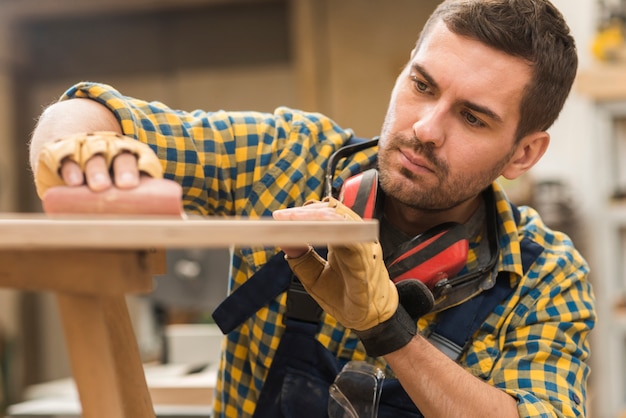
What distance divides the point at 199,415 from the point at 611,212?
274 centimetres

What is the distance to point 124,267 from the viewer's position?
1.05 m

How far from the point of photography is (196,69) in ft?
21.1

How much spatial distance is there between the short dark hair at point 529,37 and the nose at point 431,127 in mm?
161

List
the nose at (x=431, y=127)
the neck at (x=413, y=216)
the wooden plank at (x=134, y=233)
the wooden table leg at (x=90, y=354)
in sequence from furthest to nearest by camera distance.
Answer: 1. the neck at (x=413, y=216)
2. the nose at (x=431, y=127)
3. the wooden table leg at (x=90, y=354)
4. the wooden plank at (x=134, y=233)

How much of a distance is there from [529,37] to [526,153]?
0.94 feet

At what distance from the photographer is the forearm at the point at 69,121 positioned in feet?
4.38

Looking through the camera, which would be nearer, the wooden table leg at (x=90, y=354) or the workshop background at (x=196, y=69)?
the wooden table leg at (x=90, y=354)

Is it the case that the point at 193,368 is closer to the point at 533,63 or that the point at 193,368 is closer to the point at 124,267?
the point at 533,63

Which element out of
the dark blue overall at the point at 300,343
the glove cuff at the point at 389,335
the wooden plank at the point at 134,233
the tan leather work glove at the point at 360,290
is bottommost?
the dark blue overall at the point at 300,343

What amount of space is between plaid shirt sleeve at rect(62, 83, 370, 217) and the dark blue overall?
154mm

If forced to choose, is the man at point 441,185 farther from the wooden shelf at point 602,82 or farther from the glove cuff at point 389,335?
the wooden shelf at point 602,82

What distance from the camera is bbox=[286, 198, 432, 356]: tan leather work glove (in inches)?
48.5

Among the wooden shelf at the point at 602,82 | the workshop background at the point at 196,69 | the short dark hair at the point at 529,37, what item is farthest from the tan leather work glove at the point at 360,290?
the workshop background at the point at 196,69

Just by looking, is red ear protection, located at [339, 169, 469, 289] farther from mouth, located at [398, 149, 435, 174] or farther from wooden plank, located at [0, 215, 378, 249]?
wooden plank, located at [0, 215, 378, 249]
